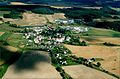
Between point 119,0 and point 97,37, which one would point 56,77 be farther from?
point 119,0

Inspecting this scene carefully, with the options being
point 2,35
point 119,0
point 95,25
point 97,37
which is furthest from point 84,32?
point 119,0

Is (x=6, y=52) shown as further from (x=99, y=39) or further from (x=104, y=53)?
(x=99, y=39)

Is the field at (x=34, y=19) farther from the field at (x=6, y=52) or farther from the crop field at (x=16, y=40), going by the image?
the field at (x=6, y=52)

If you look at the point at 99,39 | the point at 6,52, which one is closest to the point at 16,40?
the point at 6,52

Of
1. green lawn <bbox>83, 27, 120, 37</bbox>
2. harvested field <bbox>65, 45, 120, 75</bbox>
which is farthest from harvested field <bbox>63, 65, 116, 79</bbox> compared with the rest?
green lawn <bbox>83, 27, 120, 37</bbox>

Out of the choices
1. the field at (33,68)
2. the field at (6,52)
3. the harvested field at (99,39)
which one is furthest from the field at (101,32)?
the field at (33,68)

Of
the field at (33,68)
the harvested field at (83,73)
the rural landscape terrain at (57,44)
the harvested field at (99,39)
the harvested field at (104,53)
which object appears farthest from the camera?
the harvested field at (99,39)
